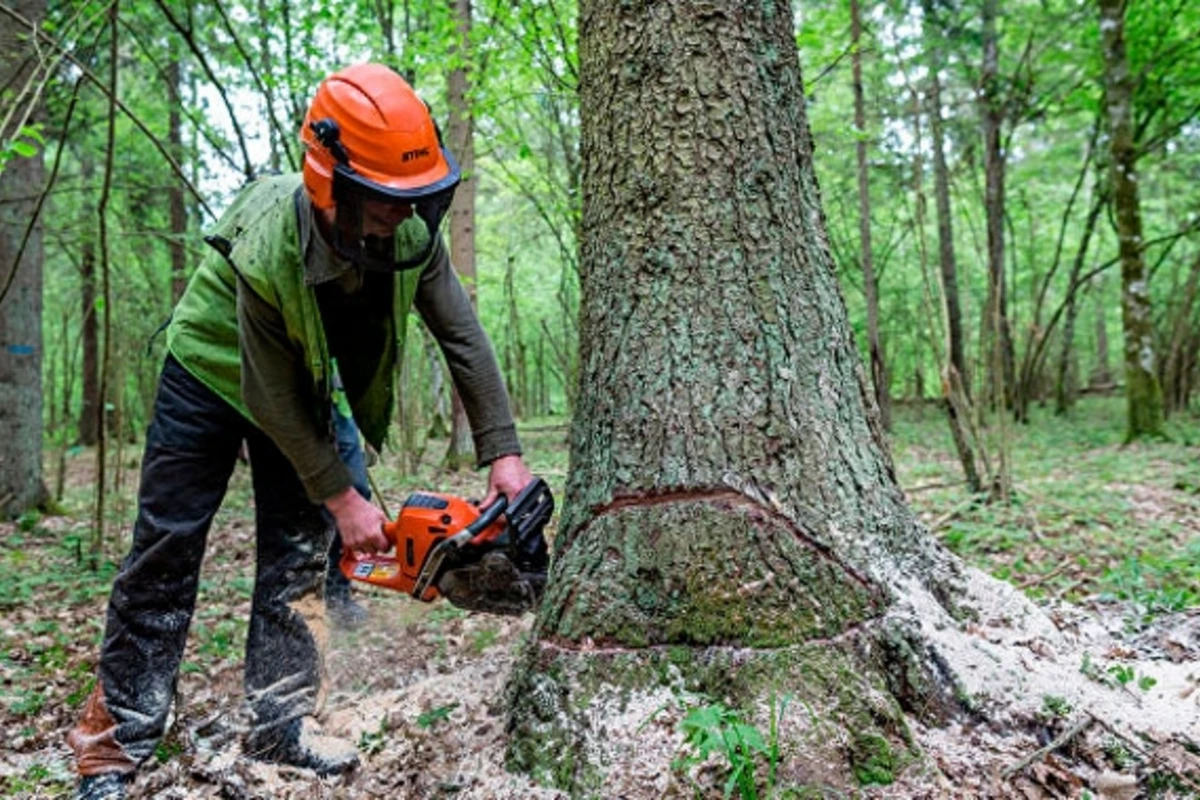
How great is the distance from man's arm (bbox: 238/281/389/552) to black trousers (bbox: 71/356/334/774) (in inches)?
12.6

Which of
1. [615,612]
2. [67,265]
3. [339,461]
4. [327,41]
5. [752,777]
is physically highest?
[327,41]

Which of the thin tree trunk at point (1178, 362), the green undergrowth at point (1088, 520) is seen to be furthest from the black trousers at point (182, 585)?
the thin tree trunk at point (1178, 362)

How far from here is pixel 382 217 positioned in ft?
6.76

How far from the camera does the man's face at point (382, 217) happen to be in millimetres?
2012

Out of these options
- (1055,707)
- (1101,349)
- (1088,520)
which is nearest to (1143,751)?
(1055,707)

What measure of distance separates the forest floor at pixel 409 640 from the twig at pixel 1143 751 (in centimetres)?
2

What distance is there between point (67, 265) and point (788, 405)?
17142 millimetres

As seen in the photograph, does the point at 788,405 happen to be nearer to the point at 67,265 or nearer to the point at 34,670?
the point at 34,670

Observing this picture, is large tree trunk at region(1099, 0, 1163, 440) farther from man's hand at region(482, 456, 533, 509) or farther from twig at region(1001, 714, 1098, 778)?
man's hand at region(482, 456, 533, 509)

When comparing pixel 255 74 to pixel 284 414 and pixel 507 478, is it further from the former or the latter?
pixel 507 478

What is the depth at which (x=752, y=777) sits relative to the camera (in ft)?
5.37

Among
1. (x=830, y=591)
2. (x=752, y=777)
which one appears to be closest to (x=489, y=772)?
(x=752, y=777)

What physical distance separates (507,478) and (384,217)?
808 mm

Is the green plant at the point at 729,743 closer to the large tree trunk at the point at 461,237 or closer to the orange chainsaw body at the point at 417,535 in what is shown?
the orange chainsaw body at the point at 417,535
